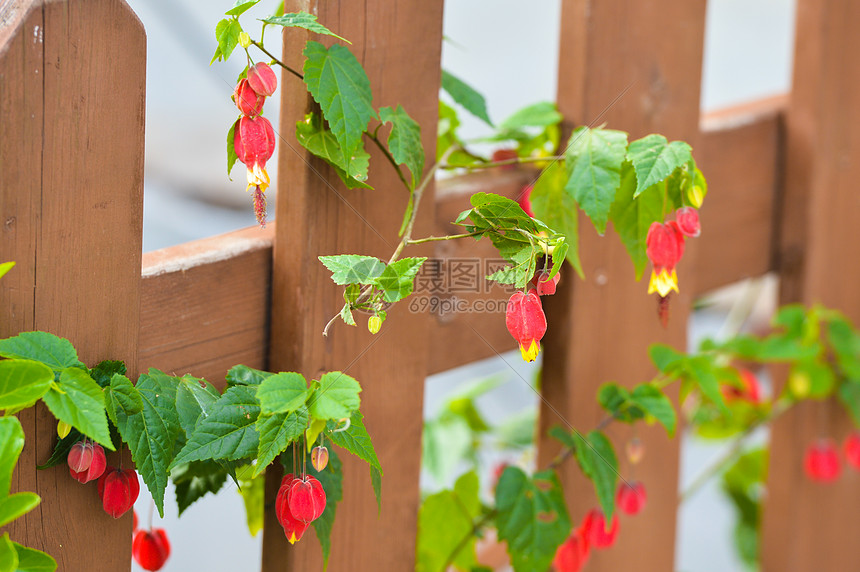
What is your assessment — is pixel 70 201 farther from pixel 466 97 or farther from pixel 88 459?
pixel 466 97

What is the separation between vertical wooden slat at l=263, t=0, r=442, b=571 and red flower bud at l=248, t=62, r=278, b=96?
0.36 ft

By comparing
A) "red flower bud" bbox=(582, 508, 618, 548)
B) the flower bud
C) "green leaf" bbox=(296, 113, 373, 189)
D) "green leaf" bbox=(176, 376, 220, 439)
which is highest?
"green leaf" bbox=(296, 113, 373, 189)

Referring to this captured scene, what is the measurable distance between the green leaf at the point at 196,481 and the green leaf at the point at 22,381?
0.30 metres

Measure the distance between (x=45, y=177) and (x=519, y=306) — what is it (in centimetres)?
42

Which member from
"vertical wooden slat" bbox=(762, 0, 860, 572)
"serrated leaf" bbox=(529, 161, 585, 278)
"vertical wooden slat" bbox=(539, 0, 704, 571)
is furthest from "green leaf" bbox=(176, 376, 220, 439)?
"vertical wooden slat" bbox=(762, 0, 860, 572)

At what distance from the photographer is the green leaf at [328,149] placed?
83 centimetres

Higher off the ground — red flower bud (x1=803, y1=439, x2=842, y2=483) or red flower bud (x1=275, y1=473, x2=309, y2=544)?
red flower bud (x1=275, y1=473, x2=309, y2=544)

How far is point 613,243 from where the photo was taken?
120 cm

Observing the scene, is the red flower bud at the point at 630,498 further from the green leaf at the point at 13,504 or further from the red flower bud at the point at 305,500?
the green leaf at the point at 13,504

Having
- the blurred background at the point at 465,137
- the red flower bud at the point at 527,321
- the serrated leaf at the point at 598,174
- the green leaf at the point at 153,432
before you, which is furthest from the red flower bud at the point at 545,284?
the blurred background at the point at 465,137

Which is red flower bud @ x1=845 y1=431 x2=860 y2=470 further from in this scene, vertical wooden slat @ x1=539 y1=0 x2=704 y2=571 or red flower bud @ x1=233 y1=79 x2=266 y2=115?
red flower bud @ x1=233 y1=79 x2=266 y2=115

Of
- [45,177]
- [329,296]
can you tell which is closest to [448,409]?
[329,296]

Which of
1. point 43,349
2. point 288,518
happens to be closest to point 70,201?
point 43,349

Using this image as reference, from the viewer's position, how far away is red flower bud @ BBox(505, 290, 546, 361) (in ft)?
2.33
